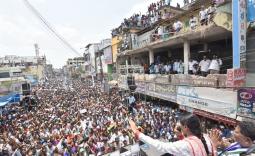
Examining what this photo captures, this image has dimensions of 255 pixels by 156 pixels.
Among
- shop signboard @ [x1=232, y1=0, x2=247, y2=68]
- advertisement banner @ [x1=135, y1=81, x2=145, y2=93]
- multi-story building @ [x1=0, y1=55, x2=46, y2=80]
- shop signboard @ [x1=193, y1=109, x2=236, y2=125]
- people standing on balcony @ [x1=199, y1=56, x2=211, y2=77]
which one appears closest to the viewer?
shop signboard @ [x1=232, y1=0, x2=247, y2=68]

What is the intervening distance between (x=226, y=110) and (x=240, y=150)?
9993 millimetres

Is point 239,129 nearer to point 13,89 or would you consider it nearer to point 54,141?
point 54,141

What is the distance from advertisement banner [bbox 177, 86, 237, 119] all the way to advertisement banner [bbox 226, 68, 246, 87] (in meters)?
0.36

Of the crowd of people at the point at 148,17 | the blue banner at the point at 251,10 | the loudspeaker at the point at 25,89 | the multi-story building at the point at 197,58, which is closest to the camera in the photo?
the blue banner at the point at 251,10

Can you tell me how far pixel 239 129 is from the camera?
2.62m

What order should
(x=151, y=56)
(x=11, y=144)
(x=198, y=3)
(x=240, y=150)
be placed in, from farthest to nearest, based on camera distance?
(x=151, y=56) → (x=198, y=3) → (x=11, y=144) → (x=240, y=150)

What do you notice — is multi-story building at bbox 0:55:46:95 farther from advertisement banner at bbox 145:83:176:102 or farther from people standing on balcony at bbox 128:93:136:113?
people standing on balcony at bbox 128:93:136:113

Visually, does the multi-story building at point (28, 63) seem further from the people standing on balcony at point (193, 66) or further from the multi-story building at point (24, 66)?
the people standing on balcony at point (193, 66)

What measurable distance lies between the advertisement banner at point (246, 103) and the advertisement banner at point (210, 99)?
0.37 metres

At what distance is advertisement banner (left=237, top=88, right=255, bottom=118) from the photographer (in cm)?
1034

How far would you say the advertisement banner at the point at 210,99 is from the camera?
1165cm

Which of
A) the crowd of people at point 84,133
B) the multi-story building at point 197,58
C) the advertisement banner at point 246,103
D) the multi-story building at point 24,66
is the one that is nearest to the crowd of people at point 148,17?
the multi-story building at point 197,58

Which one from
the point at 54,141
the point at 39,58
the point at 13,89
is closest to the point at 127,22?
the point at 13,89

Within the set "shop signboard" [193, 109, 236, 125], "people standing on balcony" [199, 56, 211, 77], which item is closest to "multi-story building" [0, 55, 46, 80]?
"people standing on balcony" [199, 56, 211, 77]
